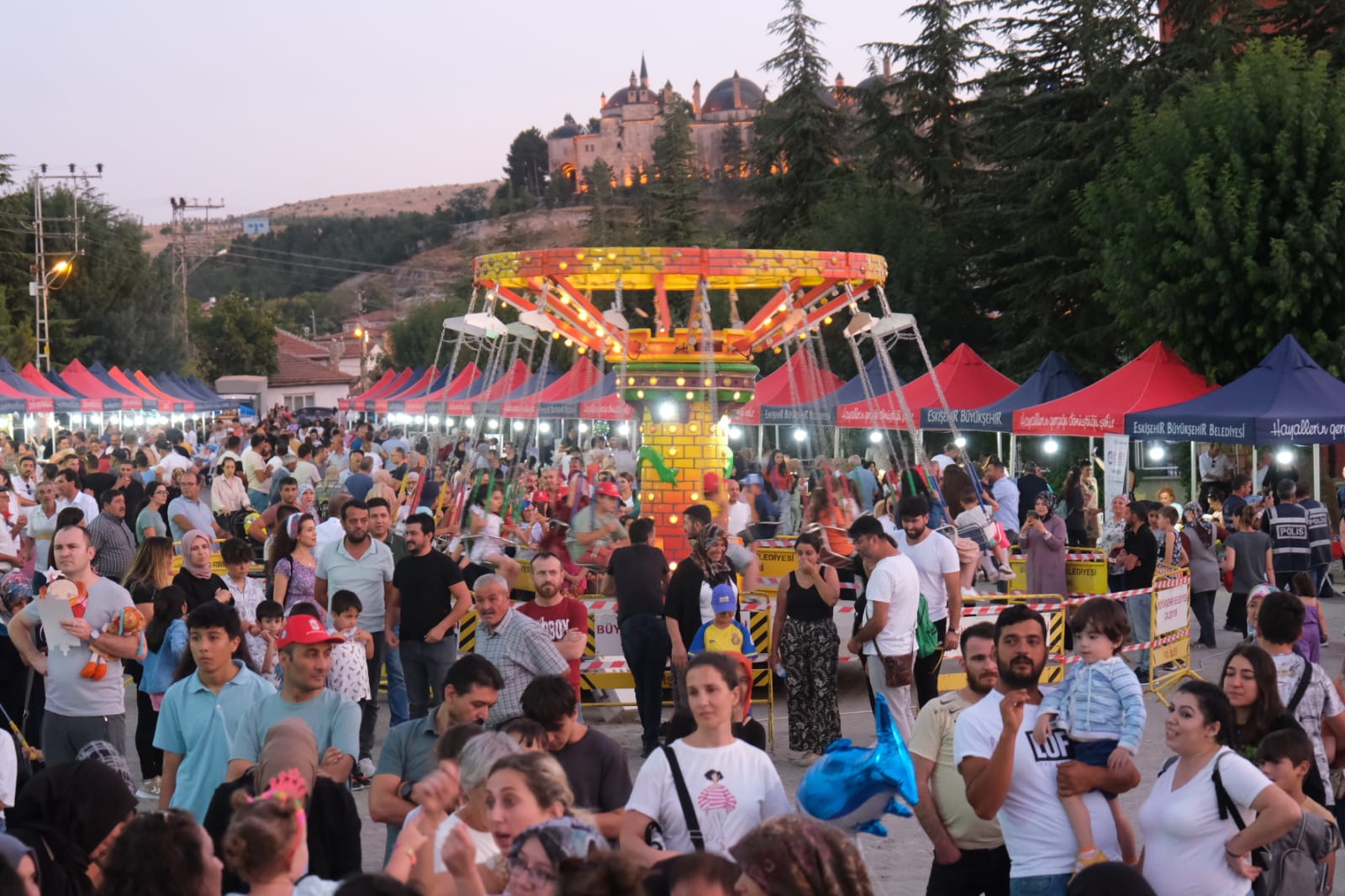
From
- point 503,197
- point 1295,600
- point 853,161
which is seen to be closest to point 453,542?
point 1295,600

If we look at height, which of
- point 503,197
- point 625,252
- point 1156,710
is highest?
point 503,197

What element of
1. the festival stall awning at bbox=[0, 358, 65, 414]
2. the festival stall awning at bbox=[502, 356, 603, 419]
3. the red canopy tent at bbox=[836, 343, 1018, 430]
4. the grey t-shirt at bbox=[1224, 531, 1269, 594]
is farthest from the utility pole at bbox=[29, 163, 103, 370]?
the grey t-shirt at bbox=[1224, 531, 1269, 594]

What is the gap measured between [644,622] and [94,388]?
36.2 meters

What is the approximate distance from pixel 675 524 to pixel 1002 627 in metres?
8.50

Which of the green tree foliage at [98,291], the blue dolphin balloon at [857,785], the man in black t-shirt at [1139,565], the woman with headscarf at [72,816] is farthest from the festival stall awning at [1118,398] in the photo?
the green tree foliage at [98,291]

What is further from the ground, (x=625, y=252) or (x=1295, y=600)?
(x=625, y=252)

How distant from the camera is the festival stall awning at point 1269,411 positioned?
710 inches

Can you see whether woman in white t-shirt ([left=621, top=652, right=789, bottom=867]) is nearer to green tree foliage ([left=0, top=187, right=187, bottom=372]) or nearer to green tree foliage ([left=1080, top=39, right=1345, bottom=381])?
green tree foliage ([left=1080, top=39, right=1345, bottom=381])

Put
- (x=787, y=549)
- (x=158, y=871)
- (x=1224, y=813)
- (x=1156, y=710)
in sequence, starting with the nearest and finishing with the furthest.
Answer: (x=158, y=871) < (x=1224, y=813) < (x=1156, y=710) < (x=787, y=549)

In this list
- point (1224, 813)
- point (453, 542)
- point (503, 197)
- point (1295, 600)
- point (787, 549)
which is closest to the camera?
point (1224, 813)

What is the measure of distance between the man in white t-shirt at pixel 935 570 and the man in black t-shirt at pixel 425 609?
9.29 feet

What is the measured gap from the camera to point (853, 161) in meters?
56.4

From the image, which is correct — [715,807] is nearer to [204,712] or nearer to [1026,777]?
[1026,777]

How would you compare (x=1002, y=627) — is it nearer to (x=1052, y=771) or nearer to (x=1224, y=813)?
(x=1052, y=771)
